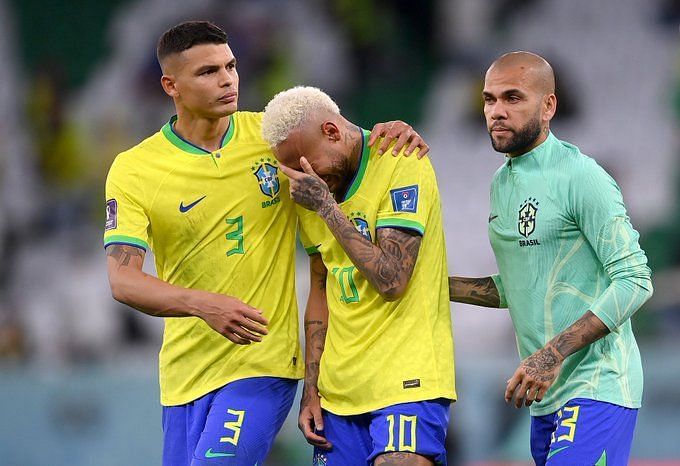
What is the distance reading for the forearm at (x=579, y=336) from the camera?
176 inches

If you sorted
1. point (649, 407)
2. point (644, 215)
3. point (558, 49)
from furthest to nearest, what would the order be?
point (558, 49), point (644, 215), point (649, 407)

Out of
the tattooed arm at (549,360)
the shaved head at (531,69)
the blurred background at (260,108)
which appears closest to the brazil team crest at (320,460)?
the tattooed arm at (549,360)

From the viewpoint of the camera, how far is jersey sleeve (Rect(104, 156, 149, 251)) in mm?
5031

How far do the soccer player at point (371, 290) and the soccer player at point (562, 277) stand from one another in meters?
0.35

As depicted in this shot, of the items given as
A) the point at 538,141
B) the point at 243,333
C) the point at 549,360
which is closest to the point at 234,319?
the point at 243,333

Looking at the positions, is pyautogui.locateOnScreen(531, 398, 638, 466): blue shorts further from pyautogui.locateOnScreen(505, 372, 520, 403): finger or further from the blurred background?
the blurred background

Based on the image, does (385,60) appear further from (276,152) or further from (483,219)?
(276,152)

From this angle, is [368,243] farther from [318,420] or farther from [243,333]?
[318,420]

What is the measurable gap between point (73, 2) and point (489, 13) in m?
4.97

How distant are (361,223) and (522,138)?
2.44 feet

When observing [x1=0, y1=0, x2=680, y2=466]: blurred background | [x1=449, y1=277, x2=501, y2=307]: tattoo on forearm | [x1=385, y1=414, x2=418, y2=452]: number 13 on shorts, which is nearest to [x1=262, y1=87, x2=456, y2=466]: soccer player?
[x1=385, y1=414, x2=418, y2=452]: number 13 on shorts

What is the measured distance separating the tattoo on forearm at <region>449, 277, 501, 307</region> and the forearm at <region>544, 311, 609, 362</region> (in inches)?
27.6

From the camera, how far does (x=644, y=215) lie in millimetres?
11758

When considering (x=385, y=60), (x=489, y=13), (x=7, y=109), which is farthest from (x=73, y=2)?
(x=489, y=13)
